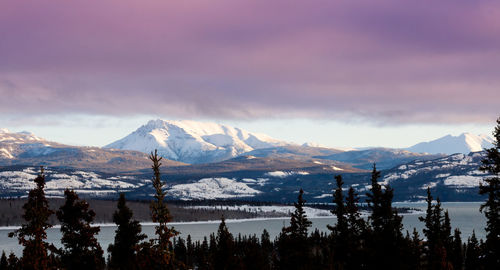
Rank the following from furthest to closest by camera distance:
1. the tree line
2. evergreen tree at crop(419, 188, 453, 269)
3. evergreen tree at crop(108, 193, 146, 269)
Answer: evergreen tree at crop(419, 188, 453, 269), evergreen tree at crop(108, 193, 146, 269), the tree line

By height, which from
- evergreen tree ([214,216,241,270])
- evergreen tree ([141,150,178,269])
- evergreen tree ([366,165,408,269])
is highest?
evergreen tree ([141,150,178,269])

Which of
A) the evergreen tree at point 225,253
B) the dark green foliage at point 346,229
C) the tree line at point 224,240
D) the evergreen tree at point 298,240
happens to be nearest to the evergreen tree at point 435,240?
the tree line at point 224,240

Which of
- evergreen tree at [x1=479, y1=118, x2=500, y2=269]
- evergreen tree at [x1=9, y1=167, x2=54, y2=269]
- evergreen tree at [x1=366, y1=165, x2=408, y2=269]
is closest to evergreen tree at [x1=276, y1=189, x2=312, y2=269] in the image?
evergreen tree at [x1=366, y1=165, x2=408, y2=269]

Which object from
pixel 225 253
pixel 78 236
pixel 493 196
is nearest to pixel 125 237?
pixel 78 236

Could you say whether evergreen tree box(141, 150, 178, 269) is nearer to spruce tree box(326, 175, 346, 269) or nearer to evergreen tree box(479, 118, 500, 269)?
evergreen tree box(479, 118, 500, 269)

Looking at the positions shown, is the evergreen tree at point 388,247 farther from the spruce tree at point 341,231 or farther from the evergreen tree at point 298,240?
the evergreen tree at point 298,240

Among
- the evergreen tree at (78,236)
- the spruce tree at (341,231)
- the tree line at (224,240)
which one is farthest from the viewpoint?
the spruce tree at (341,231)

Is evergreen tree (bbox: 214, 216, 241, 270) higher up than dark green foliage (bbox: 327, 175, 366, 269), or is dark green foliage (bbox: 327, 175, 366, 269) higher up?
dark green foliage (bbox: 327, 175, 366, 269)

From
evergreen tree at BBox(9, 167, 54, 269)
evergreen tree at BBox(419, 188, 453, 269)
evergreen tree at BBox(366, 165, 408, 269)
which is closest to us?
evergreen tree at BBox(9, 167, 54, 269)

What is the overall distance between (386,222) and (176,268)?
26710mm

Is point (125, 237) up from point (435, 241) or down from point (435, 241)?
up

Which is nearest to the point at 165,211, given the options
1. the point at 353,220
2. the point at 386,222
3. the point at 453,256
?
the point at 386,222

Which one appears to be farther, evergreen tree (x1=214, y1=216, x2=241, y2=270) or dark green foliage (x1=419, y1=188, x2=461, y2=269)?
evergreen tree (x1=214, y1=216, x2=241, y2=270)

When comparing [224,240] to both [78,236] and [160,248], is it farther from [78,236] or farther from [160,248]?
[160,248]
